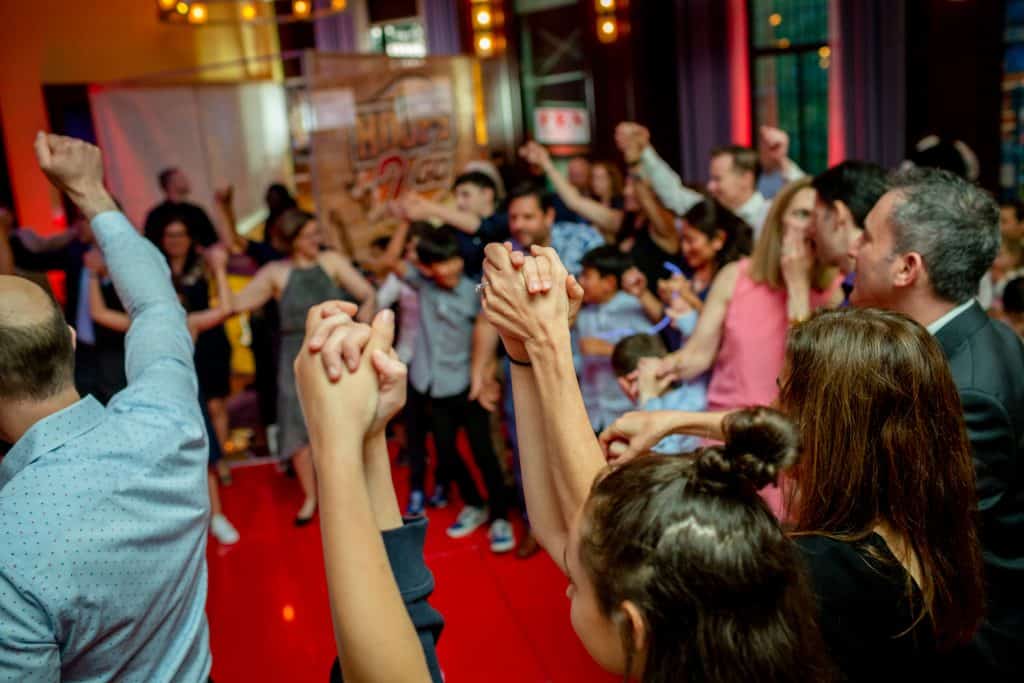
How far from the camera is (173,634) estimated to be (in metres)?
1.24

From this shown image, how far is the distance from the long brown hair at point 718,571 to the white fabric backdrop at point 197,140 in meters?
5.27

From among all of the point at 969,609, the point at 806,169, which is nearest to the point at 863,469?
the point at 969,609

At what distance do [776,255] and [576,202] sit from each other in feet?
5.75

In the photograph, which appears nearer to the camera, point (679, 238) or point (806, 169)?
point (679, 238)

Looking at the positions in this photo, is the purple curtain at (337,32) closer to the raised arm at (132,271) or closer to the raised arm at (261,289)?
the raised arm at (261,289)

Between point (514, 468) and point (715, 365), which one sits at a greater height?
point (715, 365)

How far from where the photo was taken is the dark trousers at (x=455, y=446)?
3.54 meters

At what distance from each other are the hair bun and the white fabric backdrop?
17.4 feet

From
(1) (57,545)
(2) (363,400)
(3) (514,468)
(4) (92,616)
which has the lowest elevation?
(3) (514,468)

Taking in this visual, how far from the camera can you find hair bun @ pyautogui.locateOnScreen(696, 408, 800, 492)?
83cm

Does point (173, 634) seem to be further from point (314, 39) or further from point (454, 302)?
point (314, 39)

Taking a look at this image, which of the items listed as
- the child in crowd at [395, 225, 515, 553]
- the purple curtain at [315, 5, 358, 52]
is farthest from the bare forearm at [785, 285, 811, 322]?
the purple curtain at [315, 5, 358, 52]

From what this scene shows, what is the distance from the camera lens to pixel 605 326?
10.4ft

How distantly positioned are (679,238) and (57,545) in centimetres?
315
